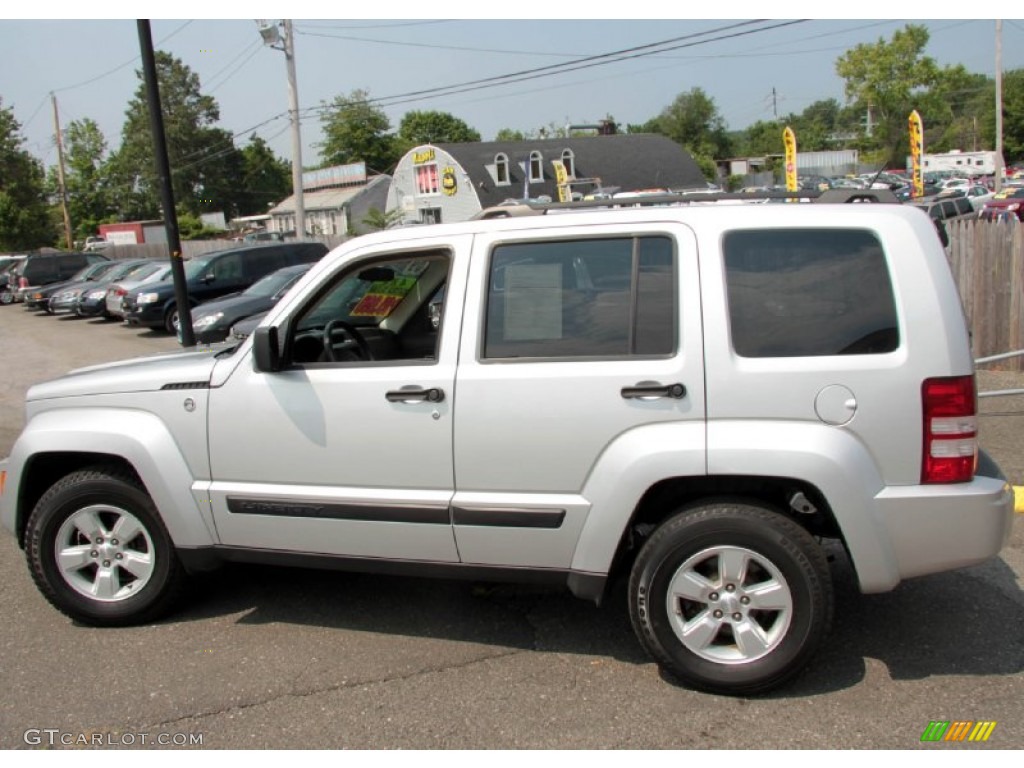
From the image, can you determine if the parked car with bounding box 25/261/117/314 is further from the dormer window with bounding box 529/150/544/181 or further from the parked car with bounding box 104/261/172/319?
the dormer window with bounding box 529/150/544/181

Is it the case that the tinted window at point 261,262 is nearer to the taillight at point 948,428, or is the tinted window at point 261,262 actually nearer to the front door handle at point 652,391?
the front door handle at point 652,391

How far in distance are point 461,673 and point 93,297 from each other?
21.6 m

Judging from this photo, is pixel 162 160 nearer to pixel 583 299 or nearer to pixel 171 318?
pixel 583 299

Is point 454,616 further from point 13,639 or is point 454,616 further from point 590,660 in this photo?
point 13,639

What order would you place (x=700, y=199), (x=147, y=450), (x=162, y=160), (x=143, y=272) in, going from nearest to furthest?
1. (x=700, y=199)
2. (x=147, y=450)
3. (x=162, y=160)
4. (x=143, y=272)

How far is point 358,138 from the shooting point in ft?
308

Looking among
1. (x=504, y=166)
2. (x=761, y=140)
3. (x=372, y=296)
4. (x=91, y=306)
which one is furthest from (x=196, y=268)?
(x=761, y=140)

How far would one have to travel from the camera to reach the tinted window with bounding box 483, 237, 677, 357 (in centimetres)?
354

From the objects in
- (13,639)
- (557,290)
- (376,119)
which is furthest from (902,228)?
(376,119)

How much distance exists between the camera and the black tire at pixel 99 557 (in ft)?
13.9

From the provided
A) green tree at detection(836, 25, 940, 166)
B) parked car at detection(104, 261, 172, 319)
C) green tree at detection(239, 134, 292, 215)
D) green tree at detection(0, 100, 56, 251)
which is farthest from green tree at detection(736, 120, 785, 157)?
parked car at detection(104, 261, 172, 319)

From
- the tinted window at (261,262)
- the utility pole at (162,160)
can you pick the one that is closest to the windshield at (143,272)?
the tinted window at (261,262)

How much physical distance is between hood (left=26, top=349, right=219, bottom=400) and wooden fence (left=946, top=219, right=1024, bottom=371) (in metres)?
7.92

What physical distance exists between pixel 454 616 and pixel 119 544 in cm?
166
